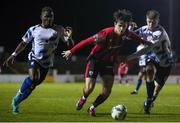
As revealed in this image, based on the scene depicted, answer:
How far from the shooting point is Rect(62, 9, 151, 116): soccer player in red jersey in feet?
34.6

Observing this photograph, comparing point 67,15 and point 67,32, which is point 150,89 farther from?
point 67,15

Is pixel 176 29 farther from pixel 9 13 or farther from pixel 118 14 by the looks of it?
pixel 118 14

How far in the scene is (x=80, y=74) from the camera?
4244 cm

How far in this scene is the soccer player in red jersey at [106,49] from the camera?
415 inches

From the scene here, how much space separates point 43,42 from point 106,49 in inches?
58.0

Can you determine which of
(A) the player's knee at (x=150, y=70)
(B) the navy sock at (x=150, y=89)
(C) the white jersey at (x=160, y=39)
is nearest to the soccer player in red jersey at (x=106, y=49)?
(C) the white jersey at (x=160, y=39)

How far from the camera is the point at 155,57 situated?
40.3ft

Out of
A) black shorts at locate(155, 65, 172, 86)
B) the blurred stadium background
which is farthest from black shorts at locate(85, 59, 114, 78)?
the blurred stadium background

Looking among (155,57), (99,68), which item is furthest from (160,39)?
(99,68)

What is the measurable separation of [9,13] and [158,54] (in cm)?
4510

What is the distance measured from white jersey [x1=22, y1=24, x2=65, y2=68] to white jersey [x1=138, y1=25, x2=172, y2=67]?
86.3 inches

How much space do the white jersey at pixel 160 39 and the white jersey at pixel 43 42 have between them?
219 centimetres

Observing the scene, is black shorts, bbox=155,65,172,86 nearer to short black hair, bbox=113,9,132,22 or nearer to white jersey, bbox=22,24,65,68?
short black hair, bbox=113,9,132,22

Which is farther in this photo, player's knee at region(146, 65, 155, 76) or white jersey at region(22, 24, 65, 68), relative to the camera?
player's knee at region(146, 65, 155, 76)
